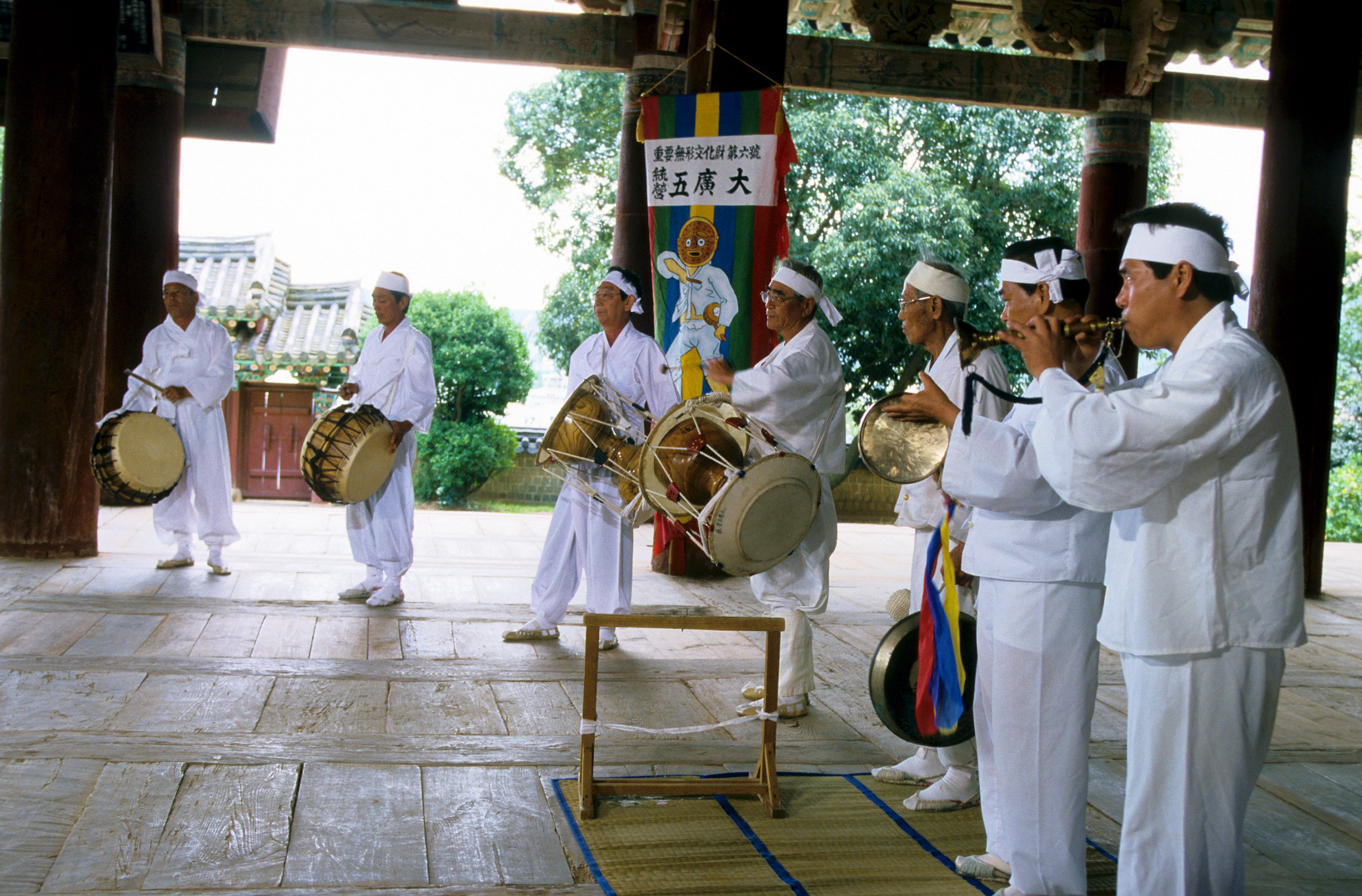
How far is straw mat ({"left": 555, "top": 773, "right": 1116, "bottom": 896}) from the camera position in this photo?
7.84 ft

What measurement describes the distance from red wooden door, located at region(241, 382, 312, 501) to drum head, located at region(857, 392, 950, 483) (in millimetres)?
9463

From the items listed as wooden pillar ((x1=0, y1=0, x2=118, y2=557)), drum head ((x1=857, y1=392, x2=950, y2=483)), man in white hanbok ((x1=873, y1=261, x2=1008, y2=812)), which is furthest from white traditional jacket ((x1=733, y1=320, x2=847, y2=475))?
Answer: wooden pillar ((x1=0, y1=0, x2=118, y2=557))

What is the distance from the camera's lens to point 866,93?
8.48m

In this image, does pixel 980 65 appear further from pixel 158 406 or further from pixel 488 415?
pixel 488 415

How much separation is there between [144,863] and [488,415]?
39.9ft

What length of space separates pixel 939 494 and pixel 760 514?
51 centimetres

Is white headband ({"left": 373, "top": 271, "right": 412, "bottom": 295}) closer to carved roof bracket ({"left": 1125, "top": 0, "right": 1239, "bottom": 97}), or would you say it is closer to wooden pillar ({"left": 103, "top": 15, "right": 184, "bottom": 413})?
wooden pillar ({"left": 103, "top": 15, "right": 184, "bottom": 413})

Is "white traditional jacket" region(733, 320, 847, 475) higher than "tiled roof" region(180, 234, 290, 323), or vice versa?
"tiled roof" region(180, 234, 290, 323)

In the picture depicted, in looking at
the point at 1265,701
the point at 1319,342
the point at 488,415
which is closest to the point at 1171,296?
the point at 1265,701

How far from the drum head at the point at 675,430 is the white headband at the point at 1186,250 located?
5.25 feet

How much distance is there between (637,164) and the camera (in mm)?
7879

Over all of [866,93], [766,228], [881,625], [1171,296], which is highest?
[866,93]

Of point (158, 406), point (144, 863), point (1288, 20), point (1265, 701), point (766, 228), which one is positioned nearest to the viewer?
point (1265, 701)

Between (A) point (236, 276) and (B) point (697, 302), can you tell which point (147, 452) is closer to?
(B) point (697, 302)
